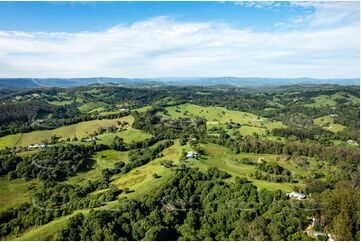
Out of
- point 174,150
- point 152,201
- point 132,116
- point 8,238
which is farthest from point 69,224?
point 132,116

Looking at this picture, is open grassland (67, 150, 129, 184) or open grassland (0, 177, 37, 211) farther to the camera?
open grassland (67, 150, 129, 184)

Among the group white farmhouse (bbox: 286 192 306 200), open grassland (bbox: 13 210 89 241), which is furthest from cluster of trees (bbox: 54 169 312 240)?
open grassland (bbox: 13 210 89 241)

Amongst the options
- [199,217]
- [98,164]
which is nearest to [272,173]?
[199,217]

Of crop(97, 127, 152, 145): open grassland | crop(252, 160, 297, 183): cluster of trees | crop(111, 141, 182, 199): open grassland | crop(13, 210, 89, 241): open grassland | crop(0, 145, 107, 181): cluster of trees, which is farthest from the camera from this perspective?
crop(97, 127, 152, 145): open grassland

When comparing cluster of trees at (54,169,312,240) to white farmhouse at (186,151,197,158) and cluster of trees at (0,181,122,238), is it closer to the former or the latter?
cluster of trees at (0,181,122,238)

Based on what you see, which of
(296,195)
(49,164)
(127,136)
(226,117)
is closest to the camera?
(296,195)

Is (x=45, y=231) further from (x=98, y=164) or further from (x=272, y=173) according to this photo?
(x=272, y=173)
